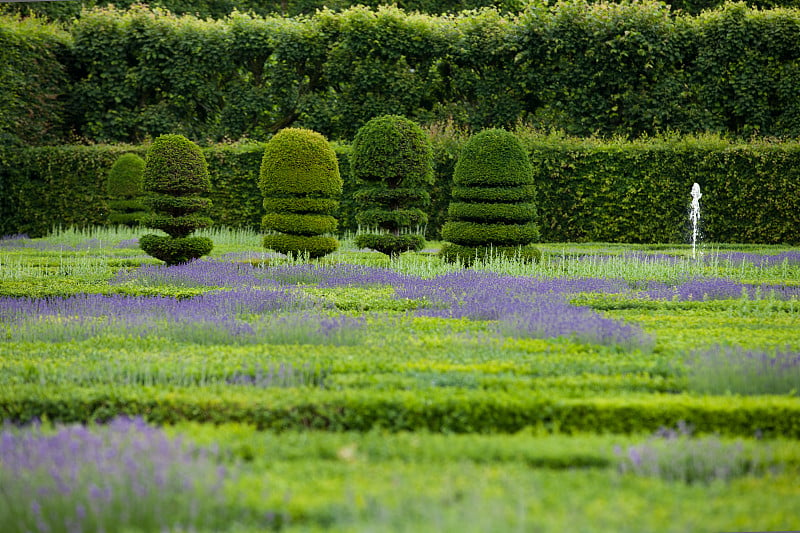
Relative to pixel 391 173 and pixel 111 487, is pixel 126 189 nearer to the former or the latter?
pixel 391 173

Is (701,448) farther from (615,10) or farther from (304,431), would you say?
(615,10)

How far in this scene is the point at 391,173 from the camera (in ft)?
44.2

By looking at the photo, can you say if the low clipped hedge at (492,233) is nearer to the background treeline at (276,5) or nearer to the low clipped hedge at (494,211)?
the low clipped hedge at (494,211)

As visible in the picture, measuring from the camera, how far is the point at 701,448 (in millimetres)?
3521

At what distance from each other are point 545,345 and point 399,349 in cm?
107

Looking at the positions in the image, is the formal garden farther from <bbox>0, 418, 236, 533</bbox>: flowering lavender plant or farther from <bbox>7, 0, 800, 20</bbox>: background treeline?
<bbox>7, 0, 800, 20</bbox>: background treeline

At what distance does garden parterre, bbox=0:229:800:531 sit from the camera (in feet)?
9.69

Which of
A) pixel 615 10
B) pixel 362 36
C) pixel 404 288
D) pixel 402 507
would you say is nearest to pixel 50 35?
pixel 362 36

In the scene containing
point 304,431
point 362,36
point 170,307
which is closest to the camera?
point 304,431

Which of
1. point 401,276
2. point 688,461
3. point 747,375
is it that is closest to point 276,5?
point 401,276

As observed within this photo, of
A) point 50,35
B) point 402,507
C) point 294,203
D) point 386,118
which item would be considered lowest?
point 402,507

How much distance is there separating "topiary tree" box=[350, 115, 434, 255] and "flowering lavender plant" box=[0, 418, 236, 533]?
1023 cm

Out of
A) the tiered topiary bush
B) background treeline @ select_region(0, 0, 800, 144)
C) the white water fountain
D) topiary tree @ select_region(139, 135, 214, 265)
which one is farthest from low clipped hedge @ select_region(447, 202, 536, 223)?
background treeline @ select_region(0, 0, 800, 144)

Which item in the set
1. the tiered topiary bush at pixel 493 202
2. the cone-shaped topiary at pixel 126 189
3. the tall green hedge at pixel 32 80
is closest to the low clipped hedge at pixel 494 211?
the tiered topiary bush at pixel 493 202
